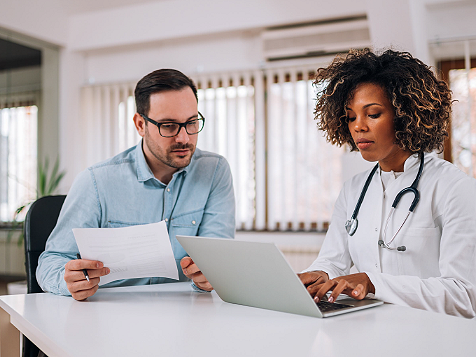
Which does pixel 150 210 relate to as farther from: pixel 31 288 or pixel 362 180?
pixel 362 180

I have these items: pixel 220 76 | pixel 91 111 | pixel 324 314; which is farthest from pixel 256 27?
pixel 324 314

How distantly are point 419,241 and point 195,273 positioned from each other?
689 millimetres

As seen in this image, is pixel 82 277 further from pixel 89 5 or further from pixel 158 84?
pixel 89 5

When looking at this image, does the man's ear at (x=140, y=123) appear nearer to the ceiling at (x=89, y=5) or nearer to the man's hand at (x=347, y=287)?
the man's hand at (x=347, y=287)

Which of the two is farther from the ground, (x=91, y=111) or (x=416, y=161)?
(x=91, y=111)

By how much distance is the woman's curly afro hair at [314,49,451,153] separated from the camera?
1.55 m

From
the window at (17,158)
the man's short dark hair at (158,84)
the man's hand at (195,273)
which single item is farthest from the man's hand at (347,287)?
the window at (17,158)

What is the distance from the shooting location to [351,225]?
1602 mm

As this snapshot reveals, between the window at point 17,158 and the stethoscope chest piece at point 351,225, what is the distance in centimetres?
388

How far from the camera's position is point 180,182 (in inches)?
75.9

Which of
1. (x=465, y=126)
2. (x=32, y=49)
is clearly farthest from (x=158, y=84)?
(x=32, y=49)

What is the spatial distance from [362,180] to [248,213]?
283 cm

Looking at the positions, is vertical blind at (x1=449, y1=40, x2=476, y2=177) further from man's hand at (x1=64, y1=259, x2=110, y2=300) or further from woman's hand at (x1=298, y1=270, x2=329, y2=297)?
man's hand at (x1=64, y1=259, x2=110, y2=300)

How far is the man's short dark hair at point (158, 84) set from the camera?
1.88 meters
